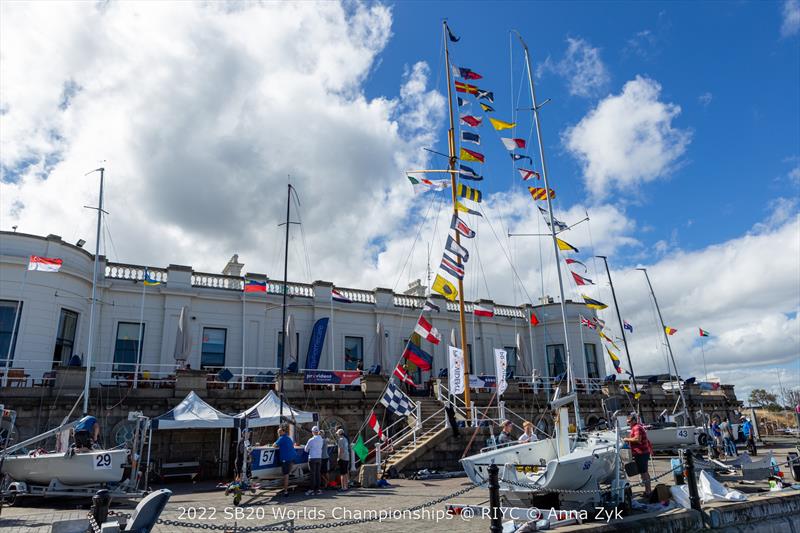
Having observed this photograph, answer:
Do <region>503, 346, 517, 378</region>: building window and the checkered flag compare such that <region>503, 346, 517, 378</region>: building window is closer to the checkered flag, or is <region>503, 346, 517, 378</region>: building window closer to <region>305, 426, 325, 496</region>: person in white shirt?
the checkered flag

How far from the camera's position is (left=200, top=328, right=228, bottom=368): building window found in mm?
24375

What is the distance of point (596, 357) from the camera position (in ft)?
110

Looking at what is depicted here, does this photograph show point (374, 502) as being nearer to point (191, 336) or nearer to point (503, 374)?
point (503, 374)

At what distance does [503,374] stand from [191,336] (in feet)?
43.9

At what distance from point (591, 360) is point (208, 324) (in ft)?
76.6

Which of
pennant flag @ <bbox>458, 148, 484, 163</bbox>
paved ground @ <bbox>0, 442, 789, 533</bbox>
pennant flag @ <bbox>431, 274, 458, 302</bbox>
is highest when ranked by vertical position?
pennant flag @ <bbox>458, 148, 484, 163</bbox>

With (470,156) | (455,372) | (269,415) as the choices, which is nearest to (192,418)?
(269,415)

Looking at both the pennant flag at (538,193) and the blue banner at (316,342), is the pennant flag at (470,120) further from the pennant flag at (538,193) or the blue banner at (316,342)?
the blue banner at (316,342)

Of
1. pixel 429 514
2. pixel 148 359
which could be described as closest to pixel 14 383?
pixel 148 359

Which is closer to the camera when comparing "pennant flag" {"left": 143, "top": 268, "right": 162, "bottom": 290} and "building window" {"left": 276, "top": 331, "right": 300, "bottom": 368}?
"pennant flag" {"left": 143, "top": 268, "right": 162, "bottom": 290}

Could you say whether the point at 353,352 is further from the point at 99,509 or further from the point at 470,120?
the point at 99,509

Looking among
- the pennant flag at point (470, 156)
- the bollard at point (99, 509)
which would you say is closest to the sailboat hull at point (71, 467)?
the bollard at point (99, 509)

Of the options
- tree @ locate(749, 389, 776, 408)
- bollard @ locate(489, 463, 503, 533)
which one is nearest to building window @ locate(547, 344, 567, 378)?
bollard @ locate(489, 463, 503, 533)

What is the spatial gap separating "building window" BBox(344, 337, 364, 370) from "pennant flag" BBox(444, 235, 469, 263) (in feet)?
32.9
